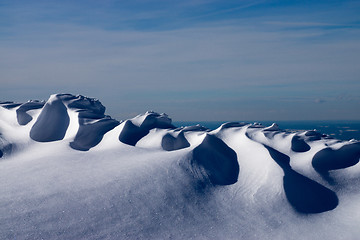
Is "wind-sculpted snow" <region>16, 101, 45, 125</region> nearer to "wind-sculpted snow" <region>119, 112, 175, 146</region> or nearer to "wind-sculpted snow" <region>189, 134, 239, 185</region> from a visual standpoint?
"wind-sculpted snow" <region>119, 112, 175, 146</region>

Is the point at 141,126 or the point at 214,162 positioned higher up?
the point at 141,126

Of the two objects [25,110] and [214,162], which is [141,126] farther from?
[25,110]

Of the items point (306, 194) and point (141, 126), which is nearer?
point (306, 194)

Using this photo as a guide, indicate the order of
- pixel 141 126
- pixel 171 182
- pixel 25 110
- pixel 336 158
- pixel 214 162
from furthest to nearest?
pixel 25 110, pixel 141 126, pixel 336 158, pixel 214 162, pixel 171 182

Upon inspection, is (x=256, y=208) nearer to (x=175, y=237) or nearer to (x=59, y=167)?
(x=175, y=237)

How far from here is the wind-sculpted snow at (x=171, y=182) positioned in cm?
620

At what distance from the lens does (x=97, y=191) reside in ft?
22.7

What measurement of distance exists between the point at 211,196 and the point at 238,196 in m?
0.51

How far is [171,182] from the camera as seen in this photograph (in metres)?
7.42

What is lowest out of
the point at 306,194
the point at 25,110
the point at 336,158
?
the point at 306,194

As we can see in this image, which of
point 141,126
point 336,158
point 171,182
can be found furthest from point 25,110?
point 336,158

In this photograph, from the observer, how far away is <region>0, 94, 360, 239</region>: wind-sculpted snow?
6203 millimetres

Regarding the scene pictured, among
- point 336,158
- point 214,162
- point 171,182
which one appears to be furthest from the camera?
point 336,158

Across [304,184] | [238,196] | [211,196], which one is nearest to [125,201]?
[211,196]
